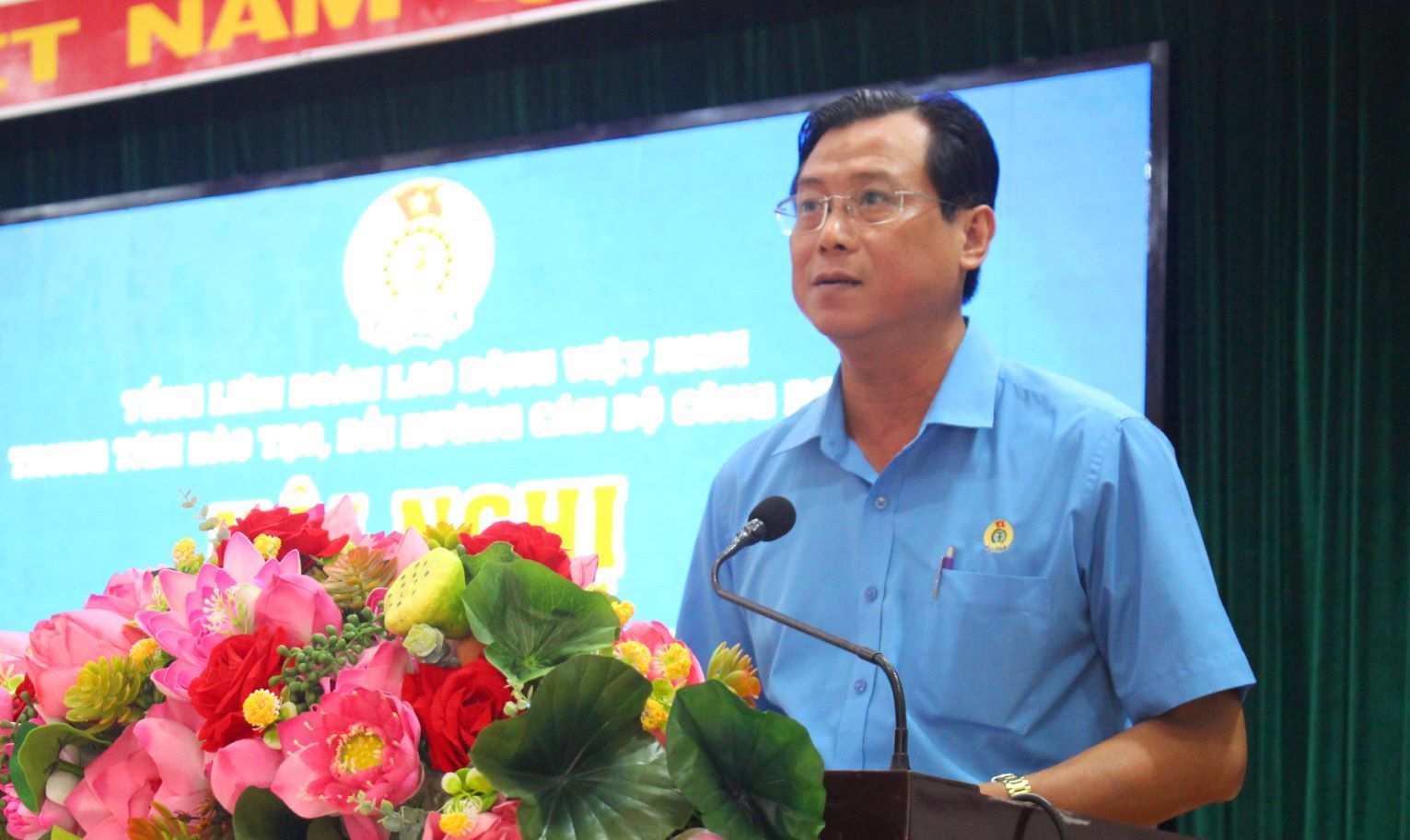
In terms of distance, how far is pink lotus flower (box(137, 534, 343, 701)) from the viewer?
38.5 inches

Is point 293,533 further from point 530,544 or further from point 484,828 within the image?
point 484,828

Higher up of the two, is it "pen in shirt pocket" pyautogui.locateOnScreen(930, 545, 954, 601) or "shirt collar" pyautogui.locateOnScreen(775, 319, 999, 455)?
"shirt collar" pyautogui.locateOnScreen(775, 319, 999, 455)

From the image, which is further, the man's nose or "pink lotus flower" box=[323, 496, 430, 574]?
the man's nose

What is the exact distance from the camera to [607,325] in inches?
144

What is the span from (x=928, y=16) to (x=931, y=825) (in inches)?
125

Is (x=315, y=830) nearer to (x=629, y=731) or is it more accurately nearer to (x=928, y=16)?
(x=629, y=731)

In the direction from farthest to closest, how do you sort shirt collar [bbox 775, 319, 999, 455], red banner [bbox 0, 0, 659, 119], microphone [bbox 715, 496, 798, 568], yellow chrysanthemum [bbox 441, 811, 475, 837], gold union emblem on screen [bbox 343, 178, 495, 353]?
1. red banner [bbox 0, 0, 659, 119]
2. gold union emblem on screen [bbox 343, 178, 495, 353]
3. shirt collar [bbox 775, 319, 999, 455]
4. microphone [bbox 715, 496, 798, 568]
5. yellow chrysanthemum [bbox 441, 811, 475, 837]

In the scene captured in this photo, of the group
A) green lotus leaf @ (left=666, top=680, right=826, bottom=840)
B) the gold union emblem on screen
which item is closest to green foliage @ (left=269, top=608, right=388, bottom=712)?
green lotus leaf @ (left=666, top=680, right=826, bottom=840)

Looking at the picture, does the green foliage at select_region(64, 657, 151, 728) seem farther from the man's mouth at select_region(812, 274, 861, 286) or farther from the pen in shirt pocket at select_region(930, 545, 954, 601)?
the man's mouth at select_region(812, 274, 861, 286)

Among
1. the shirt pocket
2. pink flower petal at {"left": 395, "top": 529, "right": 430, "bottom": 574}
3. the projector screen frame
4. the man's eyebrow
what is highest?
the projector screen frame

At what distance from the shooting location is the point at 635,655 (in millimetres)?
944

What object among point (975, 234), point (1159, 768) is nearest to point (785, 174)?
point (975, 234)

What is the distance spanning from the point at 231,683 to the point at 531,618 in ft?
0.60

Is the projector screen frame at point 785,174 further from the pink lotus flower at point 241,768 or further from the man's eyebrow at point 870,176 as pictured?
the pink lotus flower at point 241,768
